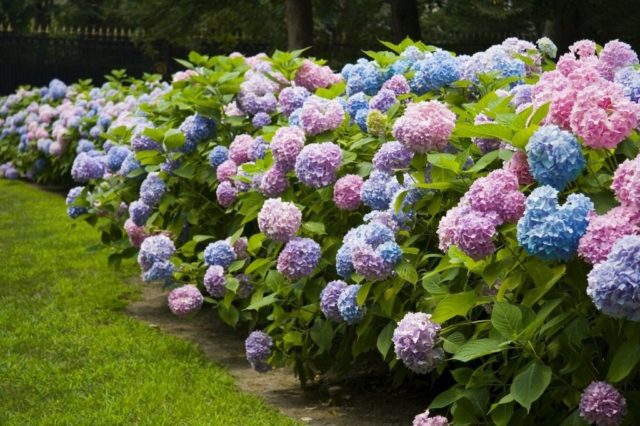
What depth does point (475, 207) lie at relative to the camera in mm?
3250

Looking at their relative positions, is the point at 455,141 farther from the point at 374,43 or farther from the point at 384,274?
the point at 374,43

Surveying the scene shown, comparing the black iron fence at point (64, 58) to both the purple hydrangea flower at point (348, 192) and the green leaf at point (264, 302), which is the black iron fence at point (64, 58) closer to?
the green leaf at point (264, 302)

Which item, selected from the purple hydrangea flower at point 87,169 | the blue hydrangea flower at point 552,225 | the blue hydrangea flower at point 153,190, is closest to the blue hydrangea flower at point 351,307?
the blue hydrangea flower at point 552,225

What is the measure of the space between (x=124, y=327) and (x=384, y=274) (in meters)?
2.69

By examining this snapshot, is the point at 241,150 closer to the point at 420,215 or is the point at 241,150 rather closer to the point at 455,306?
the point at 420,215

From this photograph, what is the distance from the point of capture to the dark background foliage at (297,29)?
17.4 m

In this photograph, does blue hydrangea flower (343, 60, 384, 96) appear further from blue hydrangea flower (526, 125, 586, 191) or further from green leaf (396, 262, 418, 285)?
blue hydrangea flower (526, 125, 586, 191)

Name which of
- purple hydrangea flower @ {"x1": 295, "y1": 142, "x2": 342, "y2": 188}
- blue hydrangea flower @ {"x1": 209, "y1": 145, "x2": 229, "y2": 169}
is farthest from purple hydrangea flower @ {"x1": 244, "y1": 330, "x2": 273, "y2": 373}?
blue hydrangea flower @ {"x1": 209, "y1": 145, "x2": 229, "y2": 169}

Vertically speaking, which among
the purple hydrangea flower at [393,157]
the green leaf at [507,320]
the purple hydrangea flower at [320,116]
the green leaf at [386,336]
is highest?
the purple hydrangea flower at [393,157]

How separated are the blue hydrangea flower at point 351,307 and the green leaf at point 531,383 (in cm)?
112

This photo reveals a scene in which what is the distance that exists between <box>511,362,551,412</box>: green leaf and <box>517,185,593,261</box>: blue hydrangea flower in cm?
37

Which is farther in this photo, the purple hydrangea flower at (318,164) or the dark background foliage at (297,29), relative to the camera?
the dark background foliage at (297,29)

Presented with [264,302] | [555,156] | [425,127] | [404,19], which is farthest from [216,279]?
[404,19]

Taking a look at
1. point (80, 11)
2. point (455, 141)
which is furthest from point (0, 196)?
point (80, 11)
